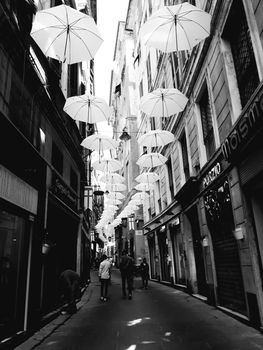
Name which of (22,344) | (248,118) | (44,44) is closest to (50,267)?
(22,344)

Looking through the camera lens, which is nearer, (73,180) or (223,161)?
(223,161)

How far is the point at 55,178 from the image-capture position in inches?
376

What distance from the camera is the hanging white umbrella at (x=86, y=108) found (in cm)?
967

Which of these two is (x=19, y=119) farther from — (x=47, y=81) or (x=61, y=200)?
(x=61, y=200)

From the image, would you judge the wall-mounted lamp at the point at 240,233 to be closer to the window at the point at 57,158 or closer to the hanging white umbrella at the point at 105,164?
the window at the point at 57,158

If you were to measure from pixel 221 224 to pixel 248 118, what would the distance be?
166 inches

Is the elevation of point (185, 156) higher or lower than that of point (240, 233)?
higher

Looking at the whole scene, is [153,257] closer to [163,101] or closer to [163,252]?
[163,252]

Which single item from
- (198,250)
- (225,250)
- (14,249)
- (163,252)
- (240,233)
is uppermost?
(163,252)

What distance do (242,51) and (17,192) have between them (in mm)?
6953

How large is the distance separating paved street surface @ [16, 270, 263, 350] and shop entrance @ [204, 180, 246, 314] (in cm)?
56

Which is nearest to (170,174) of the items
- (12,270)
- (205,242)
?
(205,242)

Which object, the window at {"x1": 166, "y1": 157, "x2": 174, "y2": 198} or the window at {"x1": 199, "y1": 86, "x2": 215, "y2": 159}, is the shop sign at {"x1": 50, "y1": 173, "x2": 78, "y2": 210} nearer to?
the window at {"x1": 199, "y1": 86, "x2": 215, "y2": 159}

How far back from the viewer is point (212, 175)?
9.62 meters
